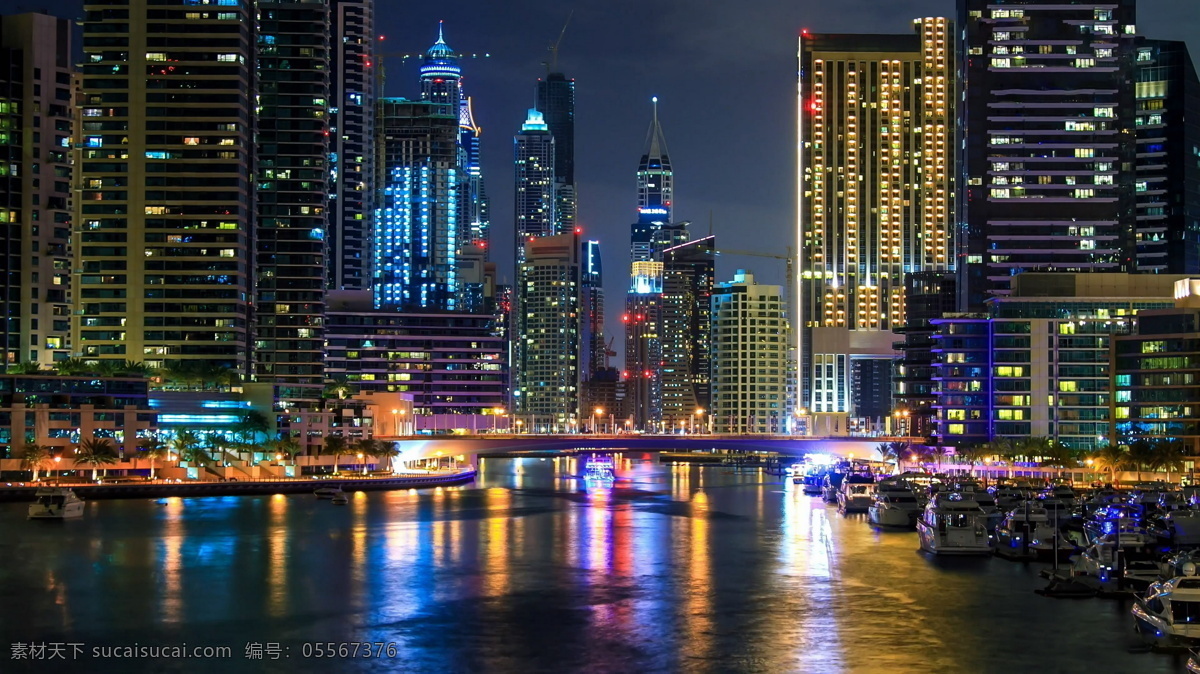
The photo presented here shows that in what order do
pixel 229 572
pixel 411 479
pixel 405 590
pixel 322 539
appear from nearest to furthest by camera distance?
pixel 405 590, pixel 229 572, pixel 322 539, pixel 411 479

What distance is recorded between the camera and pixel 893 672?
58.3 meters

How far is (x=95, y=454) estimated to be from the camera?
508 ft

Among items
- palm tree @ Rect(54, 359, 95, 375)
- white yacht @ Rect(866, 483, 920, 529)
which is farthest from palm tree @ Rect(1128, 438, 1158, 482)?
palm tree @ Rect(54, 359, 95, 375)

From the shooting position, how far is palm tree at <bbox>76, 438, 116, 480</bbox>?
154 meters

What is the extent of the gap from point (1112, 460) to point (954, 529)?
2759 inches

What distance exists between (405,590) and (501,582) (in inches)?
248

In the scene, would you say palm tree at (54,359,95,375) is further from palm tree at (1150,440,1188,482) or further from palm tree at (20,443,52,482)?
palm tree at (1150,440,1188,482)

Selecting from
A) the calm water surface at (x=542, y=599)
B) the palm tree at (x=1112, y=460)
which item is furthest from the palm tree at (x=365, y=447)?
the palm tree at (x=1112, y=460)

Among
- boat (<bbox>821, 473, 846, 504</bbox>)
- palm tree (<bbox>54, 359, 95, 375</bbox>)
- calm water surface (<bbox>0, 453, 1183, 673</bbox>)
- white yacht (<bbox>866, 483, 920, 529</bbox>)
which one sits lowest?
boat (<bbox>821, 473, 846, 504</bbox>)

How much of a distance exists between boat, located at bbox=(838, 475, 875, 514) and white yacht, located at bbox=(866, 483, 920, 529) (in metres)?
14.6

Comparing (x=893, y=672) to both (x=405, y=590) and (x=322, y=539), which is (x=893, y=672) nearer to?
(x=405, y=590)

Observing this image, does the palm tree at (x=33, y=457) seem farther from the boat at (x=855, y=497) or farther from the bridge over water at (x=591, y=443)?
the boat at (x=855, y=497)

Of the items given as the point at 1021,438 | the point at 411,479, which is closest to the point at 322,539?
the point at 411,479

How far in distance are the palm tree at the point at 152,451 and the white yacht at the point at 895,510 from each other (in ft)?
270
